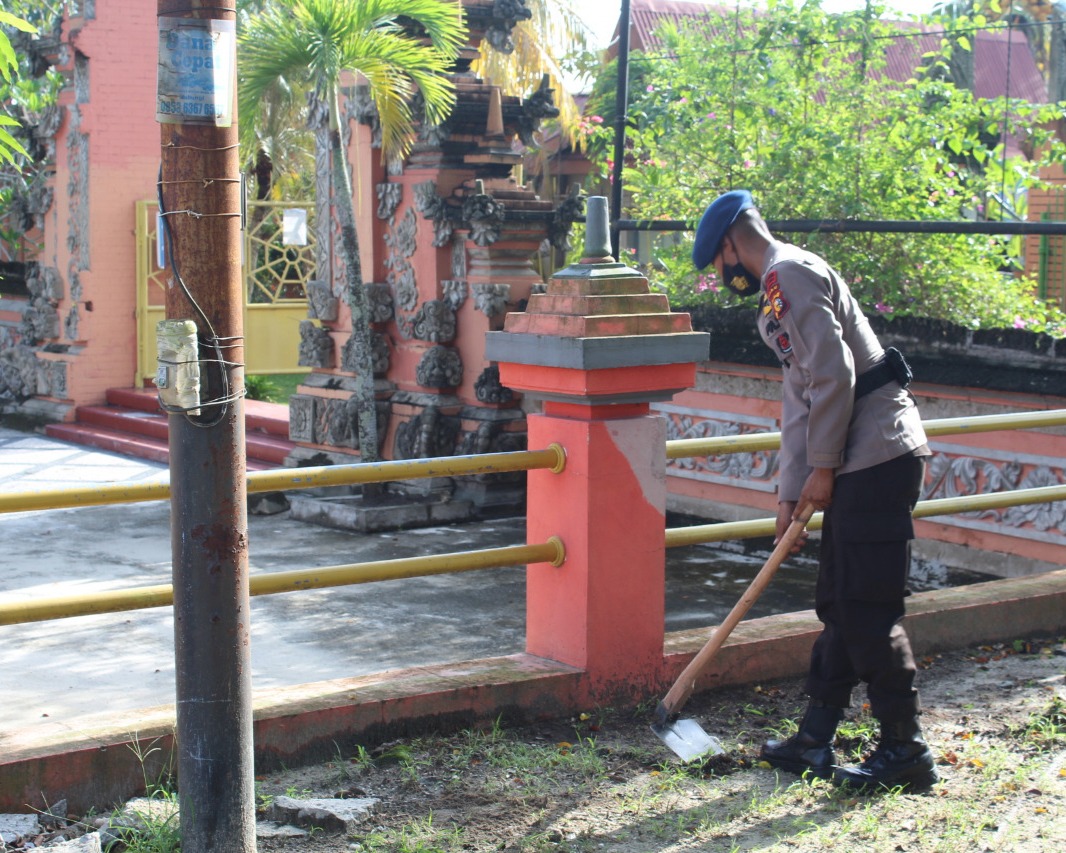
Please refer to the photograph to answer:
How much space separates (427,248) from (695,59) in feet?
8.24

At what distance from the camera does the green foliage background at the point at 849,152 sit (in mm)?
9219

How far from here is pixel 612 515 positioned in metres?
5.10

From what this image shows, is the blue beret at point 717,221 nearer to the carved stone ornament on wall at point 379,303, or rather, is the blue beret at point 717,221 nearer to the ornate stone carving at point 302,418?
the carved stone ornament on wall at point 379,303

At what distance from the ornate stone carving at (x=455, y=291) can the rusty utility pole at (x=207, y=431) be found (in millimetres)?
7439

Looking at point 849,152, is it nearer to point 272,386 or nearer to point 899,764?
point 899,764

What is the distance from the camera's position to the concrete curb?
4.15m

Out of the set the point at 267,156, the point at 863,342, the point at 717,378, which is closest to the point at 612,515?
the point at 863,342

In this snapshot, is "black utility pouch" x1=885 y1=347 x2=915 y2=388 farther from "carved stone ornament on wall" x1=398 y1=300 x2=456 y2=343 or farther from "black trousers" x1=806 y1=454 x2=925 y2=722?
"carved stone ornament on wall" x1=398 y1=300 x2=456 y2=343

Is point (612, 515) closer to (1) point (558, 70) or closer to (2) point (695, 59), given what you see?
(2) point (695, 59)

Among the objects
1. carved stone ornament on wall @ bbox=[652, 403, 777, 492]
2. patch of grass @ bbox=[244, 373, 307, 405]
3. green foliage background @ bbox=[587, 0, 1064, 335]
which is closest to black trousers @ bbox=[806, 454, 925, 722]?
green foliage background @ bbox=[587, 0, 1064, 335]

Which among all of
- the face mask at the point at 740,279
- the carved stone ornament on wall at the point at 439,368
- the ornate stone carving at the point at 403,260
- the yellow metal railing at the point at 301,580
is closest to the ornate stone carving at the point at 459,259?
the ornate stone carving at the point at 403,260

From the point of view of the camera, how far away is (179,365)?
11.0 feet

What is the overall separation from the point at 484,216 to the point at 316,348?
80.5 inches

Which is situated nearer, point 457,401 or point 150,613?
point 150,613
